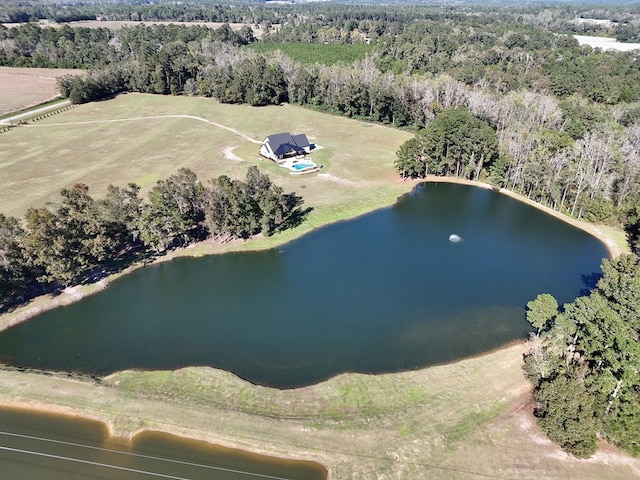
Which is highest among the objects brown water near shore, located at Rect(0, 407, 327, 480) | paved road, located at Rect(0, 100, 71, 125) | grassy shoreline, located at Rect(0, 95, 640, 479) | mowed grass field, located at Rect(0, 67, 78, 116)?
mowed grass field, located at Rect(0, 67, 78, 116)

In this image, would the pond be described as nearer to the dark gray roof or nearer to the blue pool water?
the blue pool water

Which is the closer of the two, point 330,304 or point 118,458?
point 118,458

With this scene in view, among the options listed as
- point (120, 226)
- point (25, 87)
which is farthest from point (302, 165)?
point (25, 87)

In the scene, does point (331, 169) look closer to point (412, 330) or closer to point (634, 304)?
point (412, 330)

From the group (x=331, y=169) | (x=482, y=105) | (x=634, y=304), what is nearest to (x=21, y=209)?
(x=331, y=169)

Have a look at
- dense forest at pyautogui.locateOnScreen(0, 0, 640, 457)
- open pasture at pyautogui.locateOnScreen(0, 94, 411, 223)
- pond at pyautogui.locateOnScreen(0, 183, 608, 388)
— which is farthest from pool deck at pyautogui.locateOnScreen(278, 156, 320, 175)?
pond at pyautogui.locateOnScreen(0, 183, 608, 388)

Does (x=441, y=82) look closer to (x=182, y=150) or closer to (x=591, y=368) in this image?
(x=182, y=150)

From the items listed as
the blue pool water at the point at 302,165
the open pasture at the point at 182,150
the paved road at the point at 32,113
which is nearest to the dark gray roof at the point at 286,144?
the open pasture at the point at 182,150
